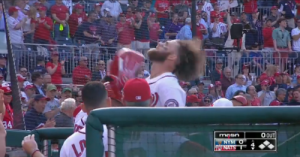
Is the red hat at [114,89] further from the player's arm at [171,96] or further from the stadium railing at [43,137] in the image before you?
the stadium railing at [43,137]

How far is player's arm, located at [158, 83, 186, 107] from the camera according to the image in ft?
10.3

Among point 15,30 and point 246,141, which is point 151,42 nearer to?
point 15,30

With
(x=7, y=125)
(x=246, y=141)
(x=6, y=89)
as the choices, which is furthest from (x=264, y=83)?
(x=246, y=141)

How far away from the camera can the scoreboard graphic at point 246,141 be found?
2.33 metres

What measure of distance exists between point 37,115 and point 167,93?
4.99 m

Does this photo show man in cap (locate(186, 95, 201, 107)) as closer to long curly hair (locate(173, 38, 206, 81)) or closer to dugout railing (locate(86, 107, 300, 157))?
long curly hair (locate(173, 38, 206, 81))

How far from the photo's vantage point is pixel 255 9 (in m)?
14.2

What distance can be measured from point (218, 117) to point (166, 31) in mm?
9436

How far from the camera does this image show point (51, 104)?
328 inches

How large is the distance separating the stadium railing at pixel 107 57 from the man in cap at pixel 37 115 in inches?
64.7

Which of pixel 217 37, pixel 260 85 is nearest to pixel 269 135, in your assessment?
pixel 260 85

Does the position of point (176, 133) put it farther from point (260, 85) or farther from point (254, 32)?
point (254, 32)

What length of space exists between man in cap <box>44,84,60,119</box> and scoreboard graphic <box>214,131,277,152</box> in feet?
18.2

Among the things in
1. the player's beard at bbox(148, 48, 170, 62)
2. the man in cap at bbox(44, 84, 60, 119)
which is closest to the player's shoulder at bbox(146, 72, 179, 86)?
the player's beard at bbox(148, 48, 170, 62)
